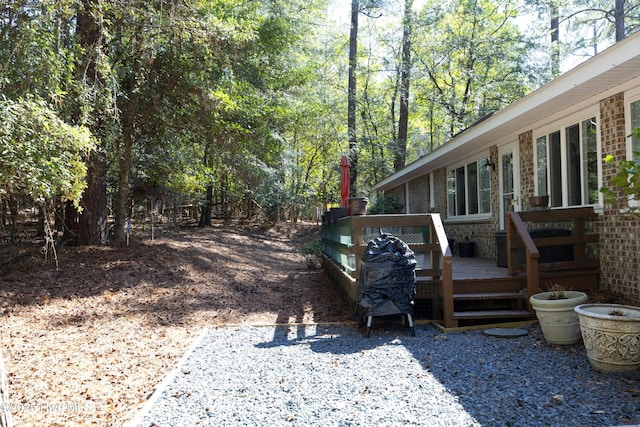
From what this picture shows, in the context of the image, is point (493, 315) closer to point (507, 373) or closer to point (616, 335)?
point (507, 373)

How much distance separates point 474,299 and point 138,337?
401 centimetres

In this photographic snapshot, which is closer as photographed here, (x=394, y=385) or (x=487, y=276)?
(x=394, y=385)

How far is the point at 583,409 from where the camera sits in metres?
2.89

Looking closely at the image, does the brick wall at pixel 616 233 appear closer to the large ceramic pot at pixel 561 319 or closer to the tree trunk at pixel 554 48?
the large ceramic pot at pixel 561 319

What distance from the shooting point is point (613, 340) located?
3396 millimetres

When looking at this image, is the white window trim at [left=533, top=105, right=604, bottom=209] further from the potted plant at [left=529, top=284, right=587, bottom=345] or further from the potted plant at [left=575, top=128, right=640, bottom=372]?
the potted plant at [left=575, top=128, right=640, bottom=372]

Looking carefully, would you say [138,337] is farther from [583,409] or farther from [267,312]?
[583,409]

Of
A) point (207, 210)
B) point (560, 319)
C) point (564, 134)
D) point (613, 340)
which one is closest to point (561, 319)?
point (560, 319)

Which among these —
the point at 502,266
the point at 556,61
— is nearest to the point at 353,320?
the point at 502,266

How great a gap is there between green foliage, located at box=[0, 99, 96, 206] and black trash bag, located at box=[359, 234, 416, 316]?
3.68m

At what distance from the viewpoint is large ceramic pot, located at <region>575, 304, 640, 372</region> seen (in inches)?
133

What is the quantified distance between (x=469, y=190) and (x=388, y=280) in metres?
5.67

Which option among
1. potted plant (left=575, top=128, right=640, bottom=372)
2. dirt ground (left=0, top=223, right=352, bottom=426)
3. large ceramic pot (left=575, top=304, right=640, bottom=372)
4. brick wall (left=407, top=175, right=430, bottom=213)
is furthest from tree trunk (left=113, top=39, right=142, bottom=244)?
brick wall (left=407, top=175, right=430, bottom=213)

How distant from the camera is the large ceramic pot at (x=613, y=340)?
337cm
